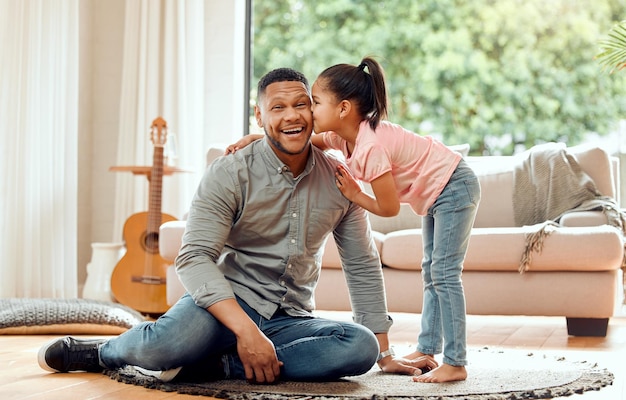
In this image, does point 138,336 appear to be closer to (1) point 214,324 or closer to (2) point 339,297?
(1) point 214,324

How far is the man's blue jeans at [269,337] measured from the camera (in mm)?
2027

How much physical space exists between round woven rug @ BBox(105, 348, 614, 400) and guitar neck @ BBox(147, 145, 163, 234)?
221 centimetres

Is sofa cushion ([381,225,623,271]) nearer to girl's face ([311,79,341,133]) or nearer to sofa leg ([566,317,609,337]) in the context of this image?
sofa leg ([566,317,609,337])

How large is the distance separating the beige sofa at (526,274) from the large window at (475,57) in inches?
182

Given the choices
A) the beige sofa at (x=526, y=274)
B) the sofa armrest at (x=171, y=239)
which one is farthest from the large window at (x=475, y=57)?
the beige sofa at (x=526, y=274)

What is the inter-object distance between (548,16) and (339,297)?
5.44 metres

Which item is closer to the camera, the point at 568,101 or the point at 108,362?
the point at 108,362

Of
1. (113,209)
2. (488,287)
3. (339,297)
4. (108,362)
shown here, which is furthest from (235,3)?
(108,362)

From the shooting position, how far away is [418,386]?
6.77ft

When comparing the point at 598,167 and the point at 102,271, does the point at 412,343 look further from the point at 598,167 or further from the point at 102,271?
the point at 102,271

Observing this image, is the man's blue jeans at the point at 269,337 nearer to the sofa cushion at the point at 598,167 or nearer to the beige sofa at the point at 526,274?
the beige sofa at the point at 526,274

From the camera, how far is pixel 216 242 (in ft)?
6.75

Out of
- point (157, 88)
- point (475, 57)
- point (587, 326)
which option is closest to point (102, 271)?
point (157, 88)

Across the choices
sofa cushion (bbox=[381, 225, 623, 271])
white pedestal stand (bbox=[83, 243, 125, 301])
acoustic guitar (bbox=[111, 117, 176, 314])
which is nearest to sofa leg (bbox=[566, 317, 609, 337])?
sofa cushion (bbox=[381, 225, 623, 271])
